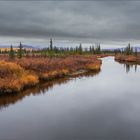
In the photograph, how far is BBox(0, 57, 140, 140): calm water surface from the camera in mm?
13148

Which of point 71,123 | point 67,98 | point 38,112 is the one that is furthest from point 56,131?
point 67,98

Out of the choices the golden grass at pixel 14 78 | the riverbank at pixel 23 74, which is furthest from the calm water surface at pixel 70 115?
the riverbank at pixel 23 74

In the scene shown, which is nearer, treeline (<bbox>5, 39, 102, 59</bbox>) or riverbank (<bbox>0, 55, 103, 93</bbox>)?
riverbank (<bbox>0, 55, 103, 93</bbox>)

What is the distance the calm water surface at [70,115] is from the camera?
1315cm

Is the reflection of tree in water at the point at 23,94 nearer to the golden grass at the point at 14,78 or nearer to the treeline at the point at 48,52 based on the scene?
the golden grass at the point at 14,78

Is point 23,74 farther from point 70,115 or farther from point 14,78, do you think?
point 70,115

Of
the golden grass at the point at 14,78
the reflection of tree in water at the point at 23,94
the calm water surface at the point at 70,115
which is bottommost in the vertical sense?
the calm water surface at the point at 70,115

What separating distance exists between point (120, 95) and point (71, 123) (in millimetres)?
10242

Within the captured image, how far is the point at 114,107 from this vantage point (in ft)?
62.0

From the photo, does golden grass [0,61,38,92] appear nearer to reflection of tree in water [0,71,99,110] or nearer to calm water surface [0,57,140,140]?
reflection of tree in water [0,71,99,110]

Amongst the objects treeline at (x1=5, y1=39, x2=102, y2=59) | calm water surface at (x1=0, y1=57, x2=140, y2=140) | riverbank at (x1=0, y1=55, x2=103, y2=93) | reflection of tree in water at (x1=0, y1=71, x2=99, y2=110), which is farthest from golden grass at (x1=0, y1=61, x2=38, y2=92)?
treeline at (x1=5, y1=39, x2=102, y2=59)

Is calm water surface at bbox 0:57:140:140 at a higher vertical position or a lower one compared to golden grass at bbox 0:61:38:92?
lower

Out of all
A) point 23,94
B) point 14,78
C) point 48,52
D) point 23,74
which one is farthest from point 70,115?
point 48,52

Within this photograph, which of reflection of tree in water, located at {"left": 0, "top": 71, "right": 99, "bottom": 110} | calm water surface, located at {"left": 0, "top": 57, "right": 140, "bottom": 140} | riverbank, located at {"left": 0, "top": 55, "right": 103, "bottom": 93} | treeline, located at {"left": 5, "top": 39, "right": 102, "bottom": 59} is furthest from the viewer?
treeline, located at {"left": 5, "top": 39, "right": 102, "bottom": 59}
